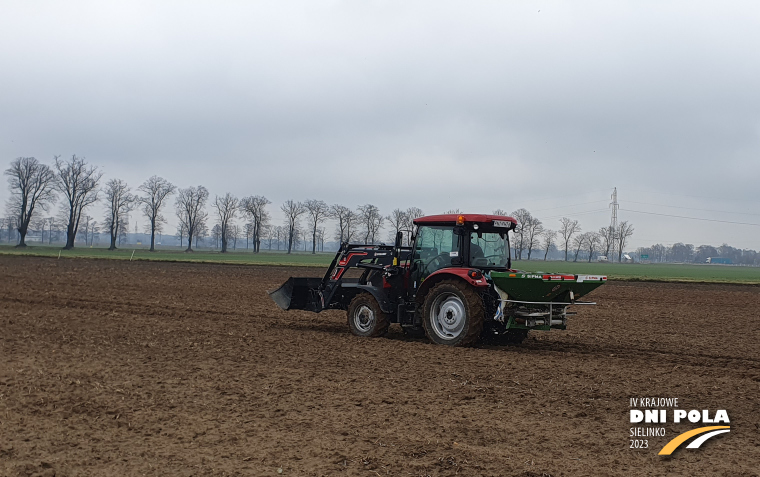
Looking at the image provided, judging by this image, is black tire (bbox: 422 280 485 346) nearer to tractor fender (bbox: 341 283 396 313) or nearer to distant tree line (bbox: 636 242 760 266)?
tractor fender (bbox: 341 283 396 313)

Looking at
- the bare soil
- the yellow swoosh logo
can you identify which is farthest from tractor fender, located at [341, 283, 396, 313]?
the yellow swoosh logo

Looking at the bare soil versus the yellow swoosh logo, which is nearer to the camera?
the bare soil

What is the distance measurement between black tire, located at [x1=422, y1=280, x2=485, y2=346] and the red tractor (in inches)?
0.6

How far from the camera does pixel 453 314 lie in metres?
10.6

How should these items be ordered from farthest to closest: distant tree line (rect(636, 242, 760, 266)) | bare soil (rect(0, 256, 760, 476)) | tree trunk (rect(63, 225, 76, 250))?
distant tree line (rect(636, 242, 760, 266)) → tree trunk (rect(63, 225, 76, 250)) → bare soil (rect(0, 256, 760, 476))

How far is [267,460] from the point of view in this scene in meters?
5.11

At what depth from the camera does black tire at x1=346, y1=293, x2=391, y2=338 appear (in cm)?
1145

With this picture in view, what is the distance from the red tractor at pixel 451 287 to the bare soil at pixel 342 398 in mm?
471

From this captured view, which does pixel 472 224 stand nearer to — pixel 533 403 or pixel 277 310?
pixel 533 403

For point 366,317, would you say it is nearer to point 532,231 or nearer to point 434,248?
point 434,248

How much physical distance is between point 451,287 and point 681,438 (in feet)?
16.1

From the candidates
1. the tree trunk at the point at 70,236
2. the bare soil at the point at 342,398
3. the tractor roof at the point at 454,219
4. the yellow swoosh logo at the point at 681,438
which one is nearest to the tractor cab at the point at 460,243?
the tractor roof at the point at 454,219

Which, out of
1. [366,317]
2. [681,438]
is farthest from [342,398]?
[366,317]

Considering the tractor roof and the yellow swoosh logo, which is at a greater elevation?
the tractor roof
